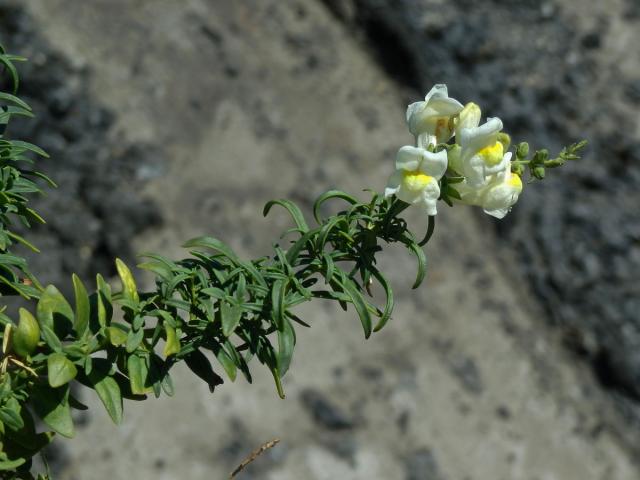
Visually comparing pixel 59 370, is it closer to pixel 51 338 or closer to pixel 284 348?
pixel 51 338

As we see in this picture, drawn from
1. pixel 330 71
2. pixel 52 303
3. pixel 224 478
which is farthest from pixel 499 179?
pixel 330 71

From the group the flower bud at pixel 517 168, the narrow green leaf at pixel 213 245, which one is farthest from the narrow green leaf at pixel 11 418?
the flower bud at pixel 517 168

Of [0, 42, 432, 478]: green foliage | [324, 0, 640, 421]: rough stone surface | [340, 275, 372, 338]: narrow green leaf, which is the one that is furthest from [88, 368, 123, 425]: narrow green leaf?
[324, 0, 640, 421]: rough stone surface

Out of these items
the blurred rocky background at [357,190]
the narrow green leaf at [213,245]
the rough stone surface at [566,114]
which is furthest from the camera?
the rough stone surface at [566,114]

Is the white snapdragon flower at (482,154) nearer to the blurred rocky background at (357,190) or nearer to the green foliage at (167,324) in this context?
the green foliage at (167,324)

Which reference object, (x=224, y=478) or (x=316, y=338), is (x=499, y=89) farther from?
(x=224, y=478)

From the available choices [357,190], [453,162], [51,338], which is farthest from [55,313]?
[357,190]
